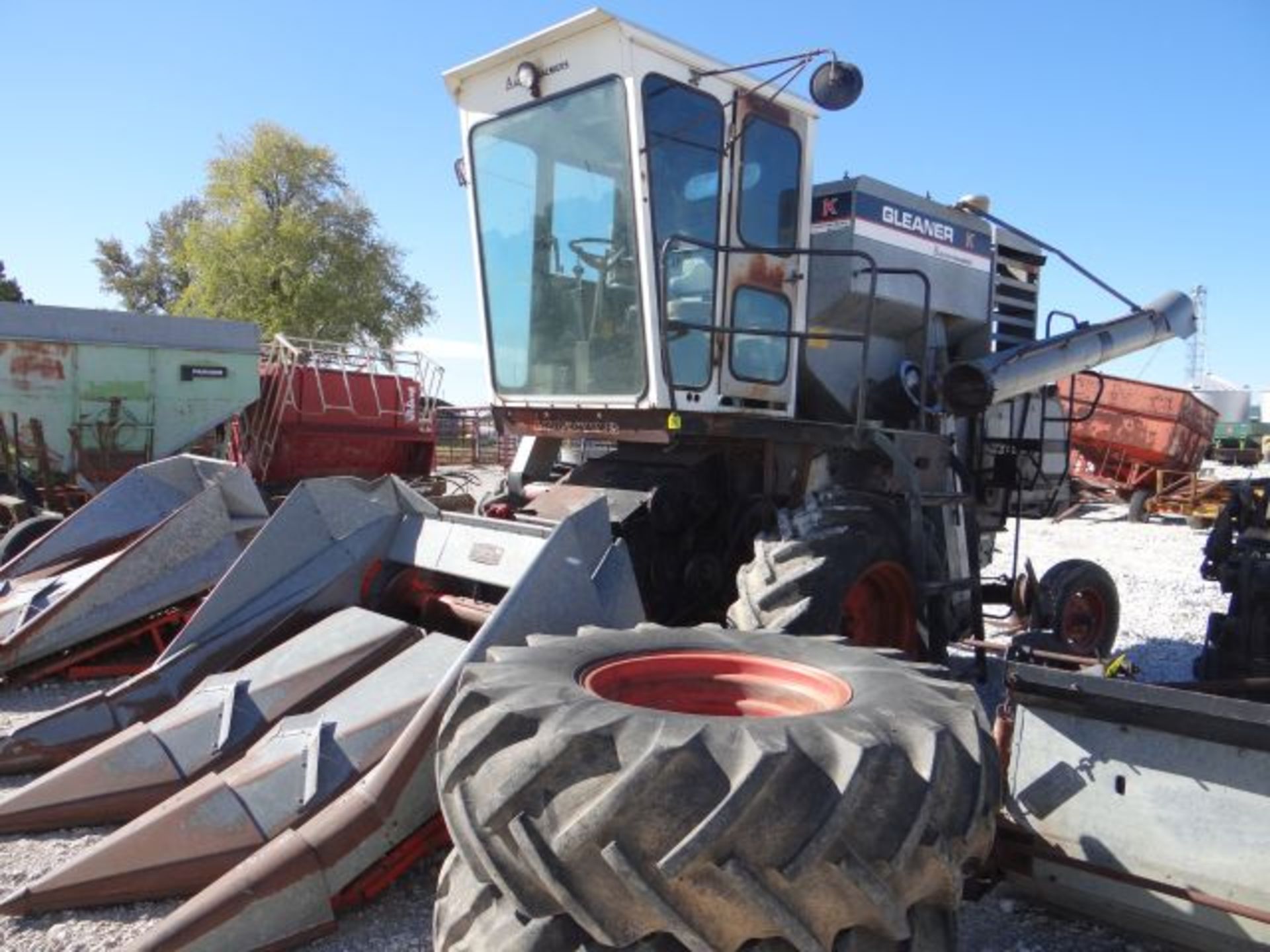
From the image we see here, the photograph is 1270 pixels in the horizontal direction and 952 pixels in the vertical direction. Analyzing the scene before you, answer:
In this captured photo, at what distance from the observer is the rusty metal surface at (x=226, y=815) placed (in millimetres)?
2748

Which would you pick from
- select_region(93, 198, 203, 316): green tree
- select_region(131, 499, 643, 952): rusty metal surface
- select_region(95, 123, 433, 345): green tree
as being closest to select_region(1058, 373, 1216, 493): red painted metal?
select_region(131, 499, 643, 952): rusty metal surface

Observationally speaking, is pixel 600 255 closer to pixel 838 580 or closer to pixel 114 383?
pixel 838 580

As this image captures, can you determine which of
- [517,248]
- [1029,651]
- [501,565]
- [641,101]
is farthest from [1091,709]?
[517,248]

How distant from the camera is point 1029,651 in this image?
12.1 feet

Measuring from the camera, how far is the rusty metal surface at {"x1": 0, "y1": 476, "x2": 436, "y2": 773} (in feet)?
12.1

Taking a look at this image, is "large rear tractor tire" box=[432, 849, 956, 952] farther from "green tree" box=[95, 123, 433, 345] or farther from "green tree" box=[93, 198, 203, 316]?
"green tree" box=[93, 198, 203, 316]

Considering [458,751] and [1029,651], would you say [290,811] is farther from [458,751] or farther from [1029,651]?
[1029,651]

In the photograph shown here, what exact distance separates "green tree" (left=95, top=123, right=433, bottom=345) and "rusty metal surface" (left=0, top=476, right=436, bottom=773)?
28.6 metres

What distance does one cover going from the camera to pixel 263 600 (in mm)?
4059

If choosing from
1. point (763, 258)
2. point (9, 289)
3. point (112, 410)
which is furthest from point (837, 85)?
point (9, 289)

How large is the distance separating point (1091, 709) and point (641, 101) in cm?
291

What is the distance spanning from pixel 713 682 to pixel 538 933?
945 millimetres

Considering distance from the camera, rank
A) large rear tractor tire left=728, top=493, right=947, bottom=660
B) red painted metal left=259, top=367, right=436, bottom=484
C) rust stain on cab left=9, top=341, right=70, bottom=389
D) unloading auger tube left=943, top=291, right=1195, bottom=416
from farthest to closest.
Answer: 1. red painted metal left=259, top=367, right=436, bottom=484
2. rust stain on cab left=9, top=341, right=70, bottom=389
3. unloading auger tube left=943, top=291, right=1195, bottom=416
4. large rear tractor tire left=728, top=493, right=947, bottom=660

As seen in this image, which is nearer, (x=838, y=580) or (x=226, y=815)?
(x=226, y=815)
